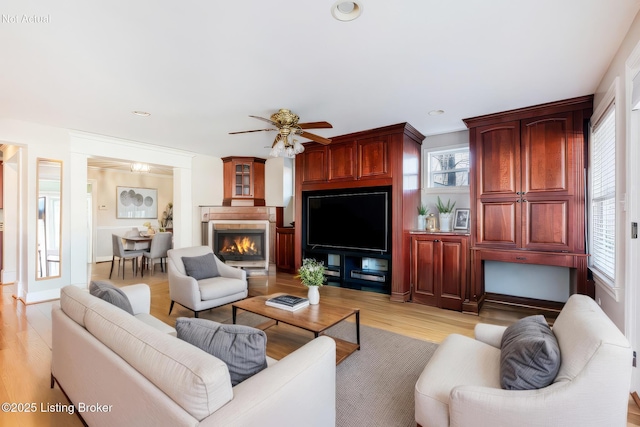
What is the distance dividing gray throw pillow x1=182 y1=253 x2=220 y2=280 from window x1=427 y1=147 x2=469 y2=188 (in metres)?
3.38

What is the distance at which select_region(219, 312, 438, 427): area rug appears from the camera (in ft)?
5.94

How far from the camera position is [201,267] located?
3.62 m

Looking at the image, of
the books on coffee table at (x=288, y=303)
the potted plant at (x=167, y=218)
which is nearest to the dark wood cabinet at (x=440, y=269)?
the books on coffee table at (x=288, y=303)

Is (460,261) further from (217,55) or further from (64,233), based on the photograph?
(64,233)

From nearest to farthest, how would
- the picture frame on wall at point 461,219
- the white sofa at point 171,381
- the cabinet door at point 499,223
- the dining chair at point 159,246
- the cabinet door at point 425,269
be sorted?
1. the white sofa at point 171,381
2. the cabinet door at point 499,223
3. the cabinet door at point 425,269
4. the picture frame on wall at point 461,219
5. the dining chair at point 159,246

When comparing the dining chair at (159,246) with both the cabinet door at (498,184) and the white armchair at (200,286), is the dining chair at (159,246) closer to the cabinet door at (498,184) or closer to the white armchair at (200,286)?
the white armchair at (200,286)

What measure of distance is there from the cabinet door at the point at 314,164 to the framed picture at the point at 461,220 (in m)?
2.10

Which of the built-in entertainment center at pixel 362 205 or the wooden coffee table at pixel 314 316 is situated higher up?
the built-in entertainment center at pixel 362 205

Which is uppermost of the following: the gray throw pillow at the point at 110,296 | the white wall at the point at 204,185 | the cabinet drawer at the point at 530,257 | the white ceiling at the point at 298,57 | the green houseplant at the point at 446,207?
the white ceiling at the point at 298,57

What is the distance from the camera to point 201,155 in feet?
19.6

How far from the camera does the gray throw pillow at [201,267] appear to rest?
3539mm

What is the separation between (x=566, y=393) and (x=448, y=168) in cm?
371

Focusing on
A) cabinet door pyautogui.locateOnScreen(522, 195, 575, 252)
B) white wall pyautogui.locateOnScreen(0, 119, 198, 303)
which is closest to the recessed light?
cabinet door pyautogui.locateOnScreen(522, 195, 575, 252)

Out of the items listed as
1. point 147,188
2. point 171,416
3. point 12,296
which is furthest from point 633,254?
point 147,188
